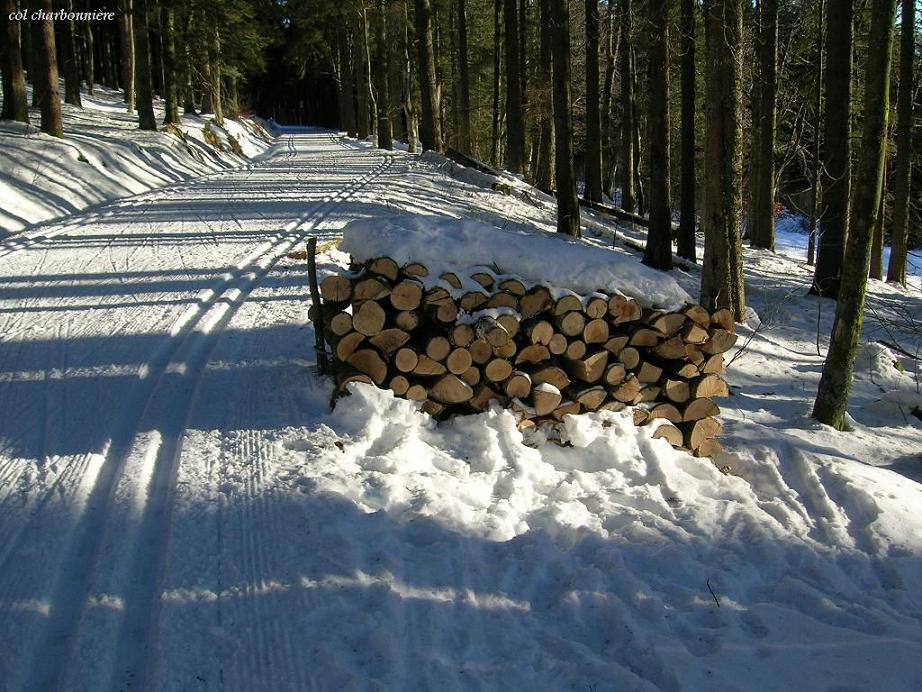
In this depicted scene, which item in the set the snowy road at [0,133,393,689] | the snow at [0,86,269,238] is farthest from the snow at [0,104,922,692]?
the snow at [0,86,269,238]

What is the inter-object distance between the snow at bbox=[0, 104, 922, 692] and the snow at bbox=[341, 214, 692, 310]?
0.23ft

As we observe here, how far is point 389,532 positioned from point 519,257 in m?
2.64

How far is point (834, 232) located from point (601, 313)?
31.1 ft

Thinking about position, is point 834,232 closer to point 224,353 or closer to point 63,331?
point 224,353

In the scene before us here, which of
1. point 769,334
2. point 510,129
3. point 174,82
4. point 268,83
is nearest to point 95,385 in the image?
point 769,334

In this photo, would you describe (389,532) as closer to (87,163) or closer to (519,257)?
(519,257)

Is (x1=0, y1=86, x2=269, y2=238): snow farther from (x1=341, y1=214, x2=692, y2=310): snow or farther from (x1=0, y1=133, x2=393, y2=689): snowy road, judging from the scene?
(x1=341, y1=214, x2=692, y2=310): snow

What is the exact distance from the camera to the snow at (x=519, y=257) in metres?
5.55

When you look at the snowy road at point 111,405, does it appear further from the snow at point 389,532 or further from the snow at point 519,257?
the snow at point 519,257

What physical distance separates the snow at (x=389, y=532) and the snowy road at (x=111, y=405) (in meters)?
0.02

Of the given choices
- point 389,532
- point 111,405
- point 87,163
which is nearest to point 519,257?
point 389,532

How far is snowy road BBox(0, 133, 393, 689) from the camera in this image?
10.1 ft

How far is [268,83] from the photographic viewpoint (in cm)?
6912

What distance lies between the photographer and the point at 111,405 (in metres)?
5.28
